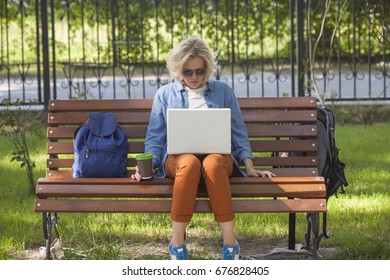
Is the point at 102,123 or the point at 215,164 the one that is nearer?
the point at 215,164

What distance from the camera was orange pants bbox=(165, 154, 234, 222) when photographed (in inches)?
204

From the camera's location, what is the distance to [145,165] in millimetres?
5367

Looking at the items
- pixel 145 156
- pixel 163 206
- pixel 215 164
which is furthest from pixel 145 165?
pixel 215 164

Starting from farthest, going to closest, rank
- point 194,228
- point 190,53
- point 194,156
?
point 194,228, point 190,53, point 194,156

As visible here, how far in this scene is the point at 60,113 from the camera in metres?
6.07

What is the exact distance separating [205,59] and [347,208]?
1.80 metres

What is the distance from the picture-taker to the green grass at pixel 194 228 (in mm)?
5785

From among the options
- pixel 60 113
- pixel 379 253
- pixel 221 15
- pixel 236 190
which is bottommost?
pixel 379 253

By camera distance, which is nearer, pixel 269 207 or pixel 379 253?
pixel 269 207

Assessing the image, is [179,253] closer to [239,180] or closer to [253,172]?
[239,180]

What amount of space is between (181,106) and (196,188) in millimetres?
605

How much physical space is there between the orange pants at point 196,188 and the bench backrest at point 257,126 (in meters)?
0.65
